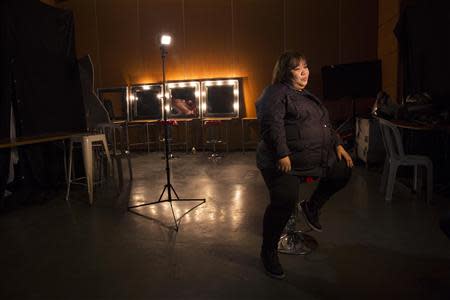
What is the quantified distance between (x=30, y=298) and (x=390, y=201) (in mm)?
3153

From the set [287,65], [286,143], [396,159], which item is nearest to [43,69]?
[287,65]

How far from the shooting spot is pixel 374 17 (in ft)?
23.2

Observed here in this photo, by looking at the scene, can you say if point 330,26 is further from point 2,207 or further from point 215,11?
point 2,207


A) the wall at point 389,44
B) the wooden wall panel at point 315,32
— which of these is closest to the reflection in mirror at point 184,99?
the wooden wall panel at point 315,32

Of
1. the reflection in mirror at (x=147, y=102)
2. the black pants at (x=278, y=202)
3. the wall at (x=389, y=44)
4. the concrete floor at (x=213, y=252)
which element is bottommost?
the concrete floor at (x=213, y=252)

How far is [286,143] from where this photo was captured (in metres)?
1.95

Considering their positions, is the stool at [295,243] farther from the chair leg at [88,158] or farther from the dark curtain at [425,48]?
the dark curtain at [425,48]

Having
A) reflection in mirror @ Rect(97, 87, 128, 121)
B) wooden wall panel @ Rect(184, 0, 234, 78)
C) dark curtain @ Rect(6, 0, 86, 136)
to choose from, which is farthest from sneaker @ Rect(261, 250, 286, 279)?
reflection in mirror @ Rect(97, 87, 128, 121)

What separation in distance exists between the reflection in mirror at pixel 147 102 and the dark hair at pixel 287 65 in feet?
21.3

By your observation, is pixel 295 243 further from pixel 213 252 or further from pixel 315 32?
pixel 315 32

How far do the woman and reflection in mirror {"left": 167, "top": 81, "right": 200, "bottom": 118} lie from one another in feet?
20.2

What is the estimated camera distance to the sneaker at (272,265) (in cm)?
194

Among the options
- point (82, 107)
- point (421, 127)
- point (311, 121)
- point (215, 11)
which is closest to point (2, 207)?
point (82, 107)

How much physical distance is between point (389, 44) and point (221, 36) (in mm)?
3638
